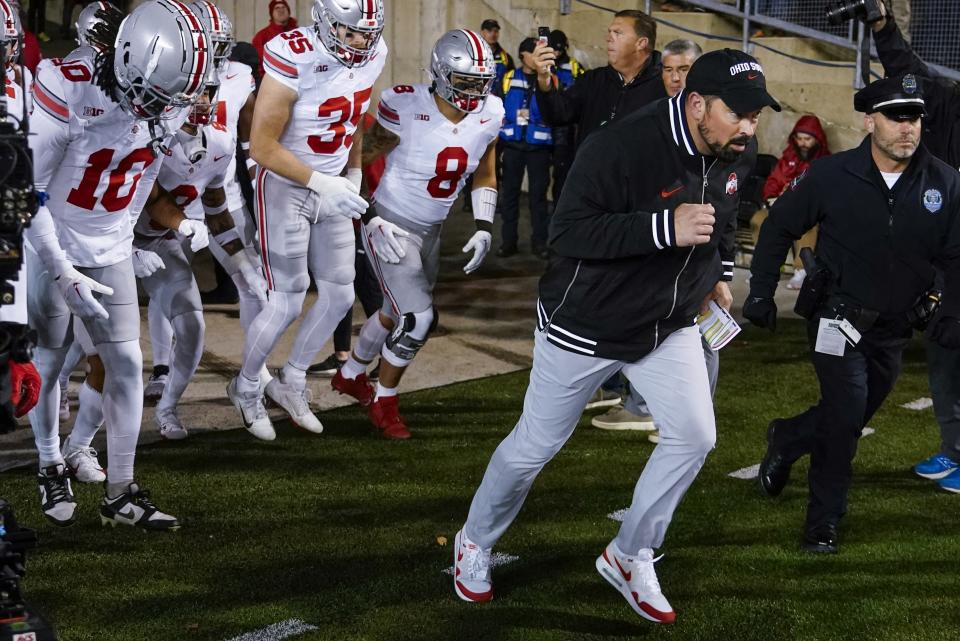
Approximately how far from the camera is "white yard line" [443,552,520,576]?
448 cm

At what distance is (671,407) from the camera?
390cm

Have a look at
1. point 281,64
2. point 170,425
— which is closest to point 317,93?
point 281,64

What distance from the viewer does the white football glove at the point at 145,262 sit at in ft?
17.6

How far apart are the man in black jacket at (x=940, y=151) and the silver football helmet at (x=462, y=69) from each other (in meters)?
1.74

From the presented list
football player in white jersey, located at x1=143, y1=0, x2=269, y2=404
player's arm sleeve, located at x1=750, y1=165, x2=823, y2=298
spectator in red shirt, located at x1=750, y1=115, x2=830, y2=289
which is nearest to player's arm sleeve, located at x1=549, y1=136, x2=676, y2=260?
player's arm sleeve, located at x1=750, y1=165, x2=823, y2=298

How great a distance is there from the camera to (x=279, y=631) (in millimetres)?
3959

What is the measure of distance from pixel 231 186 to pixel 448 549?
8.07 ft

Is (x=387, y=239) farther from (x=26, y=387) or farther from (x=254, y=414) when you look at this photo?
(x=26, y=387)

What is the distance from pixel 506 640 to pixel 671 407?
833 mm

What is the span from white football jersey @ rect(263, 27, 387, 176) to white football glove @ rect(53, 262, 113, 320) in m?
1.60

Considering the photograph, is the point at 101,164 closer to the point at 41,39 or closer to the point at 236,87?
the point at 236,87

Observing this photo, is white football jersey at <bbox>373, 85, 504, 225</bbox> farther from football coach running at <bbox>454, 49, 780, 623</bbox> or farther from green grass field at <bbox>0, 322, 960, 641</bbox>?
football coach running at <bbox>454, 49, 780, 623</bbox>

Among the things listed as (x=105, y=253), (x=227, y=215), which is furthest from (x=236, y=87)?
(x=105, y=253)

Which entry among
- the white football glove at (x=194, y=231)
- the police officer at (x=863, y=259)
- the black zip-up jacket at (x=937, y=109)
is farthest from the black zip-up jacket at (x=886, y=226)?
the white football glove at (x=194, y=231)
